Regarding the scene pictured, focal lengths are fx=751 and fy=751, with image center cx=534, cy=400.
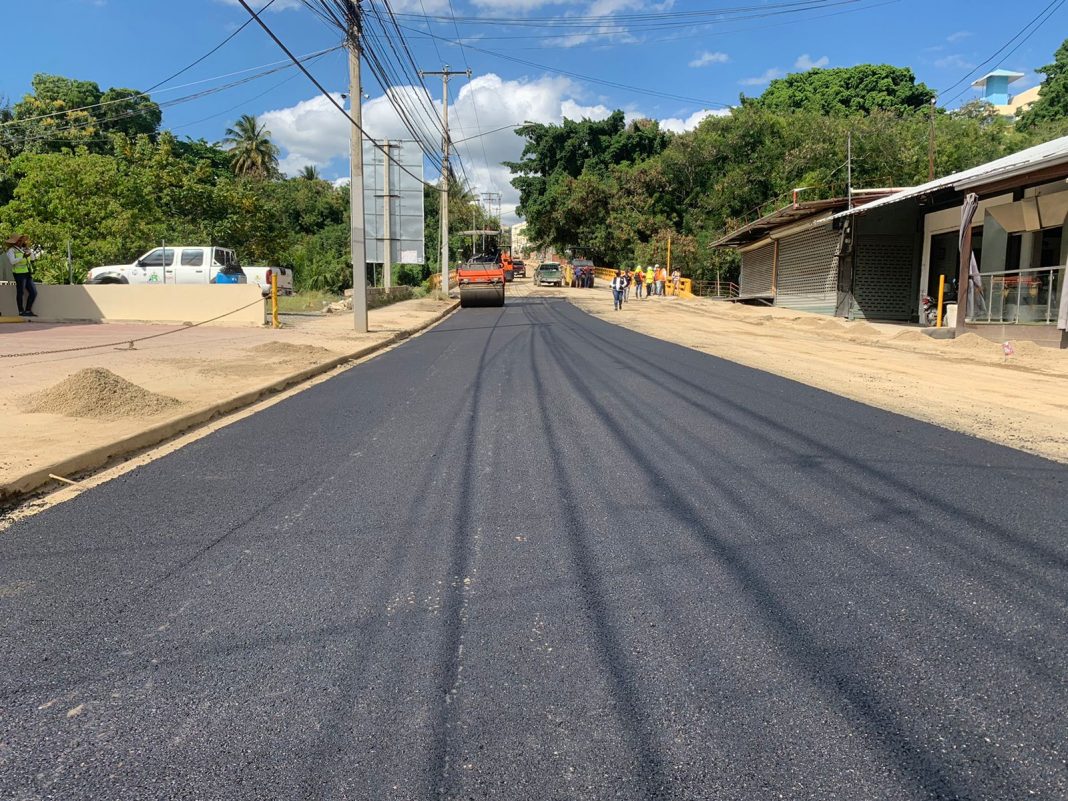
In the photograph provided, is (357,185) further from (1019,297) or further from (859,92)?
(859,92)

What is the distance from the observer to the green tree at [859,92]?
5972cm

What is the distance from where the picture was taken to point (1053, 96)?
4681cm

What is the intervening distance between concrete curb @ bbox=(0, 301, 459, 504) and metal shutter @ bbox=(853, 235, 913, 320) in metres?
20.4

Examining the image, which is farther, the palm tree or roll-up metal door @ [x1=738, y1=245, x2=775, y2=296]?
the palm tree

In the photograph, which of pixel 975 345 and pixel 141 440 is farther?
pixel 975 345

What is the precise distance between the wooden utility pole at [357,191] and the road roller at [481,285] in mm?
13054

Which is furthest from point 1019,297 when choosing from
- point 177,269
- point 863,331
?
point 177,269

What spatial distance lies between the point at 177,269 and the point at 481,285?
11.9m

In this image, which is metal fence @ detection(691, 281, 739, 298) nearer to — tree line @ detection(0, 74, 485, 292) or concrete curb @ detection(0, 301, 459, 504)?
tree line @ detection(0, 74, 485, 292)

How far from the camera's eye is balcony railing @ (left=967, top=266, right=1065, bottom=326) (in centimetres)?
1530

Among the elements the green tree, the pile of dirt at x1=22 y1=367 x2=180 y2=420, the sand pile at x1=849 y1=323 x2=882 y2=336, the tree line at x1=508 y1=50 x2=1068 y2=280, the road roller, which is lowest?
the pile of dirt at x1=22 y1=367 x2=180 y2=420

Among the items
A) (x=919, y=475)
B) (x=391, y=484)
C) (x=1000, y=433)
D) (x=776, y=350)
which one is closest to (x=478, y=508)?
(x=391, y=484)

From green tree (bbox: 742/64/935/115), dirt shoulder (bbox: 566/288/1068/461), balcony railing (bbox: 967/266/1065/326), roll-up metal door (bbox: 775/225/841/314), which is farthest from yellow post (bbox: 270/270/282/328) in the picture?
green tree (bbox: 742/64/935/115)

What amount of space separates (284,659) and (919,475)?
199 inches
